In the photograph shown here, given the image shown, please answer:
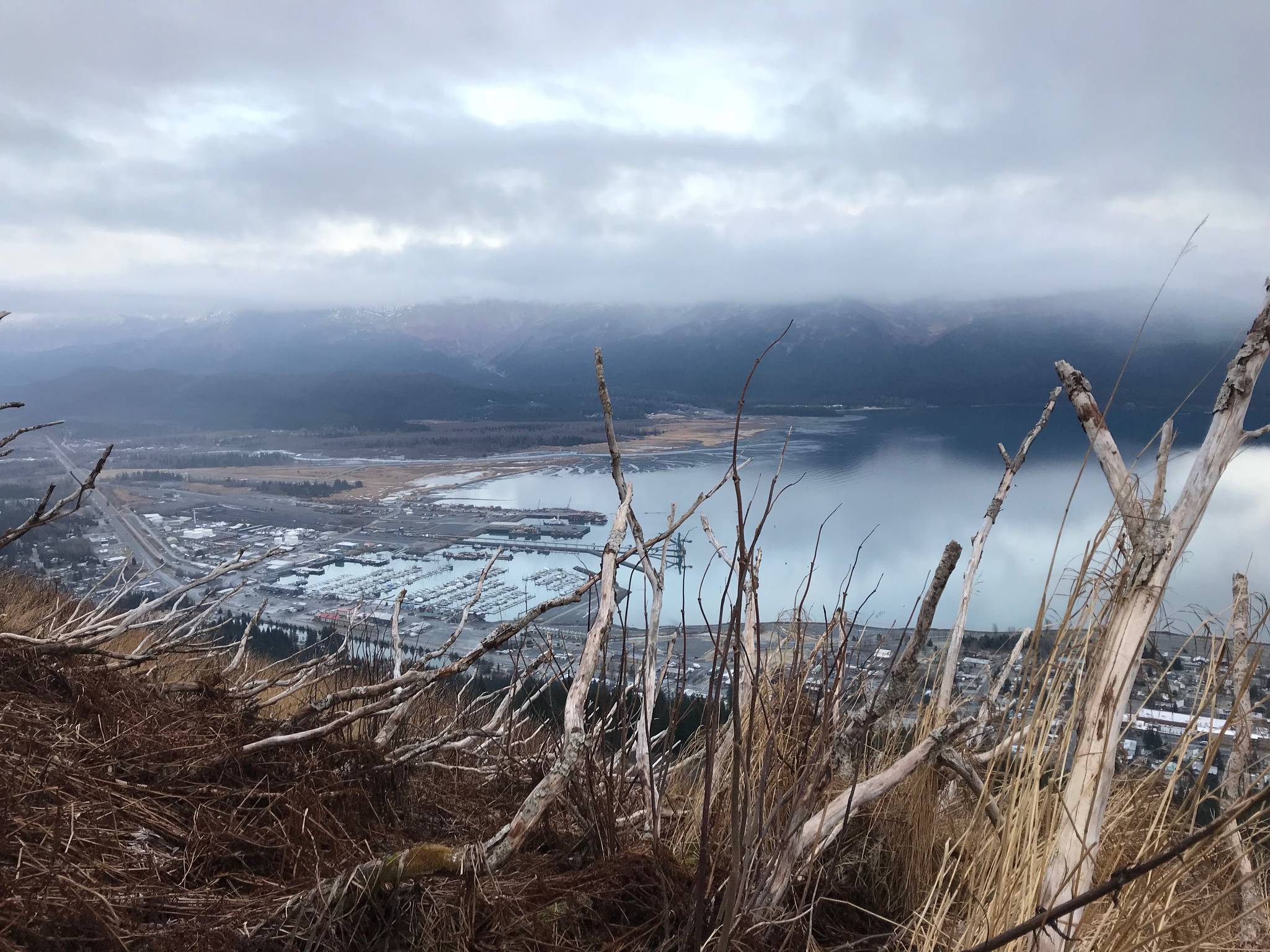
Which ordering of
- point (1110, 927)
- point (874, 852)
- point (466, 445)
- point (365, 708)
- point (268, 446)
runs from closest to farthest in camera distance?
point (1110, 927) → point (874, 852) → point (365, 708) → point (466, 445) → point (268, 446)

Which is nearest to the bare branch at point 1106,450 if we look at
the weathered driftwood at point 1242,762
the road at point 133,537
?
the weathered driftwood at point 1242,762

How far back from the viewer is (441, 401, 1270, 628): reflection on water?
4559 mm

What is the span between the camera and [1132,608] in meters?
1.09

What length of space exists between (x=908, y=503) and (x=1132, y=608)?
55.1 feet

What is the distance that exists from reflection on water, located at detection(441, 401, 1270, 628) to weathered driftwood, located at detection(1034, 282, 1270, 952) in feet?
0.36

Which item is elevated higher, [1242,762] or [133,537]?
[1242,762]

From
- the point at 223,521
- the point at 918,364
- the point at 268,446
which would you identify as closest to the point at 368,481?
the point at 223,521

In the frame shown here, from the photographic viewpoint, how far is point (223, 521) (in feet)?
65.3

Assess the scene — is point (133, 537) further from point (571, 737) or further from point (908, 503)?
point (571, 737)

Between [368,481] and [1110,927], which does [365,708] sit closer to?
[1110,927]

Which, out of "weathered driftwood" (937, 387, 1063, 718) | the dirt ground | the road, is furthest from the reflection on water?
the road

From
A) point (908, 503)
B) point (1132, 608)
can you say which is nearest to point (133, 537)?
point (908, 503)

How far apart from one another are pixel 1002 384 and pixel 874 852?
31.0 metres

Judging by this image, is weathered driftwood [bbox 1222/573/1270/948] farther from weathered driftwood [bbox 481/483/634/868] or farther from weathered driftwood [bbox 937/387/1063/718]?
weathered driftwood [bbox 481/483/634/868]
